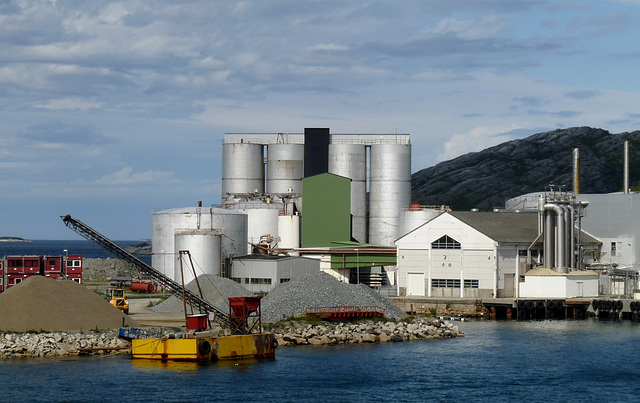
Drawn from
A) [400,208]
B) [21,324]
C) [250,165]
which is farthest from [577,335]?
[250,165]

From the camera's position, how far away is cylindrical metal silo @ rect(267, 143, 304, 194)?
108 metres

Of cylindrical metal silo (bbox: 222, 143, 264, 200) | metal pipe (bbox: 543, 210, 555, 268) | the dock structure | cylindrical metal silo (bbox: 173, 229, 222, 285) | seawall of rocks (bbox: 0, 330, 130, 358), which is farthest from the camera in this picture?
cylindrical metal silo (bbox: 222, 143, 264, 200)

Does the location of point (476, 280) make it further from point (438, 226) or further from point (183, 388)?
point (183, 388)

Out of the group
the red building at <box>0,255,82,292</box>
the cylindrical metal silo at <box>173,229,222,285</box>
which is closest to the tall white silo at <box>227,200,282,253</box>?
the cylindrical metal silo at <box>173,229,222,285</box>

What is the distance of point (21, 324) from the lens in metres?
55.1

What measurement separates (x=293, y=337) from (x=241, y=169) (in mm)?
52718

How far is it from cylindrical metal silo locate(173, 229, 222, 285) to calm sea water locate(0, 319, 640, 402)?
28154mm

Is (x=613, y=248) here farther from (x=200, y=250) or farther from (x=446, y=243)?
(x=200, y=250)

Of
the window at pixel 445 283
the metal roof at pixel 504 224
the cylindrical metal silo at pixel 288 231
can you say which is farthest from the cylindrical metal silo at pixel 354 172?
the window at pixel 445 283

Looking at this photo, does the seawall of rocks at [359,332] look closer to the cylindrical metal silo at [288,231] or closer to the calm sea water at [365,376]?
the calm sea water at [365,376]

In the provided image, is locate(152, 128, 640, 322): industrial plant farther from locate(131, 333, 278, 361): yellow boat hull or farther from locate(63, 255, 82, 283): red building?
locate(131, 333, 278, 361): yellow boat hull

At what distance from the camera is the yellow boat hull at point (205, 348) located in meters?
50.2

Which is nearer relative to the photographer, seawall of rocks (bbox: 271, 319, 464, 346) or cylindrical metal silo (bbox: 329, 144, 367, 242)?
seawall of rocks (bbox: 271, 319, 464, 346)

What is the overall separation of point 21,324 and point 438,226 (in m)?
37.5
